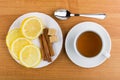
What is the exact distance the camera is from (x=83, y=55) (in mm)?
858

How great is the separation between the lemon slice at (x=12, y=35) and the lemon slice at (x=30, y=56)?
0.05 metres

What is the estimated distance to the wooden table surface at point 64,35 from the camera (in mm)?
888

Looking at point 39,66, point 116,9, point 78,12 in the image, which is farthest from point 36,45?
point 116,9

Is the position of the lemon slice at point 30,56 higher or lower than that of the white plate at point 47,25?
lower

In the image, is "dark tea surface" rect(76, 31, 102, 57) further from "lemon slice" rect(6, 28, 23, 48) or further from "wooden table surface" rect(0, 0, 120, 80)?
"lemon slice" rect(6, 28, 23, 48)

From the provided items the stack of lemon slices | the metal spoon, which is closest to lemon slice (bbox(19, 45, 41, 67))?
the stack of lemon slices

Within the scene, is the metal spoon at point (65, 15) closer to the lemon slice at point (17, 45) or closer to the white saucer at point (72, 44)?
the white saucer at point (72, 44)


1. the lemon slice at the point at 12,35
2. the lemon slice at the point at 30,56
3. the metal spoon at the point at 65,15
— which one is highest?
the metal spoon at the point at 65,15

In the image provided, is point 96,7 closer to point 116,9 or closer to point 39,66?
point 116,9

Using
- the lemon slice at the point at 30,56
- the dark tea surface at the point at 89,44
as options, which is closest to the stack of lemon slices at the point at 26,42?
the lemon slice at the point at 30,56

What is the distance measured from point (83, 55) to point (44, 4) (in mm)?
215

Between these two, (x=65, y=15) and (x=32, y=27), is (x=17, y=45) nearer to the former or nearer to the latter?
(x=32, y=27)

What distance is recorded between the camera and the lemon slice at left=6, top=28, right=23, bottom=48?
0.87 m

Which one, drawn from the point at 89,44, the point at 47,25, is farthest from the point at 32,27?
the point at 89,44
